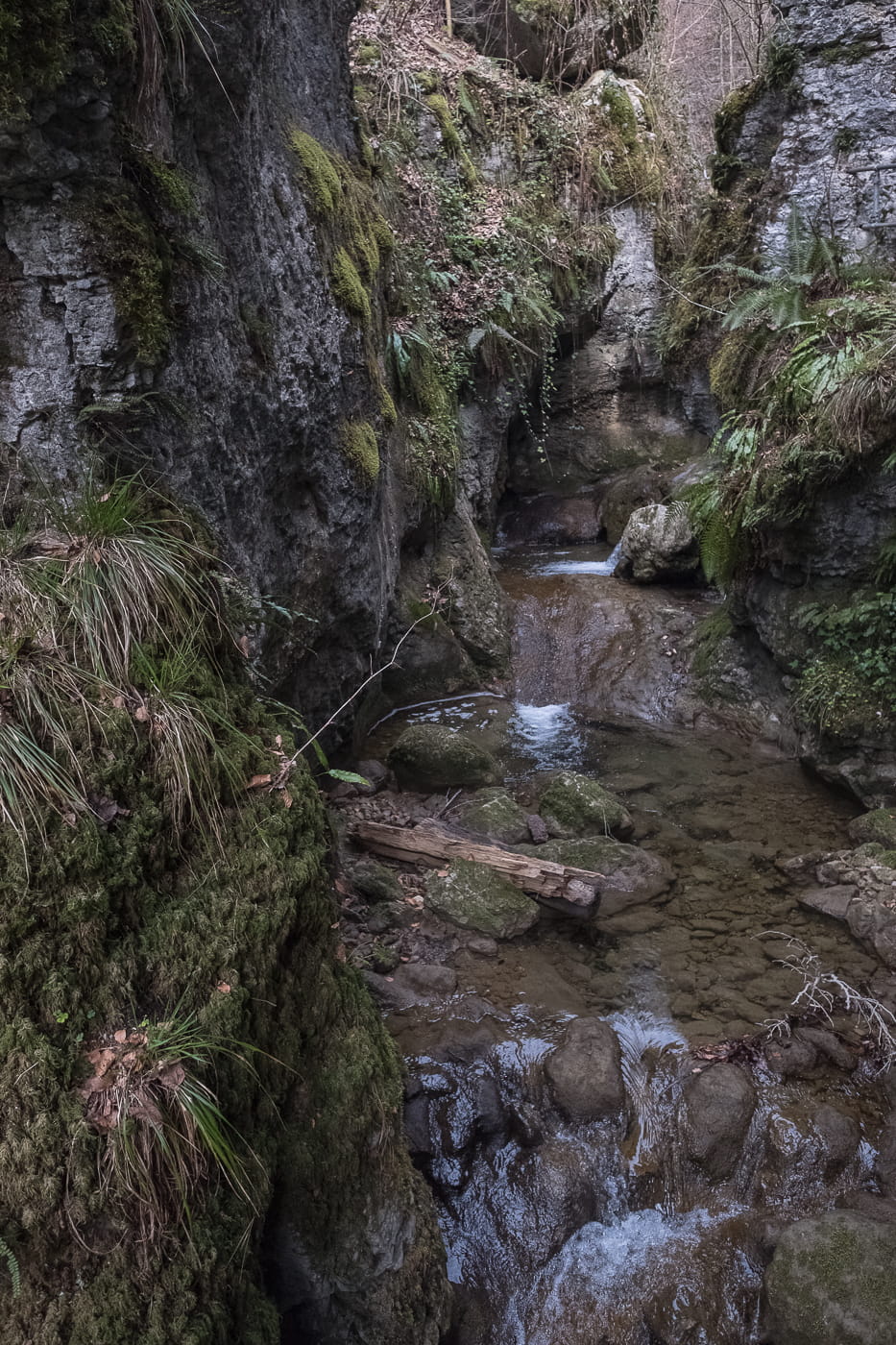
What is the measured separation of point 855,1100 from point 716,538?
4.74 meters

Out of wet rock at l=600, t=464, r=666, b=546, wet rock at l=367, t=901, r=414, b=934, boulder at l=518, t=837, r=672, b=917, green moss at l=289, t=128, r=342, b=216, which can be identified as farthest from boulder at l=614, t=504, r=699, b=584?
wet rock at l=367, t=901, r=414, b=934

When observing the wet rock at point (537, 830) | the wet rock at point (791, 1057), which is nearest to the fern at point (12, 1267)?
the wet rock at point (791, 1057)

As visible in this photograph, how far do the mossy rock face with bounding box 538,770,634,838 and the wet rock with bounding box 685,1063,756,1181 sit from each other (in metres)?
2.10

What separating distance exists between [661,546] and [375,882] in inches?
230

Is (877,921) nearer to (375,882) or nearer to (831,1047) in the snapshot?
(831,1047)

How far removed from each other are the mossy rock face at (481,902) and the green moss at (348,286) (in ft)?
12.0

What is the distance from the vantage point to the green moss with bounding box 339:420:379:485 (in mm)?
5344

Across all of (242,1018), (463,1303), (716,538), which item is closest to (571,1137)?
(463,1303)

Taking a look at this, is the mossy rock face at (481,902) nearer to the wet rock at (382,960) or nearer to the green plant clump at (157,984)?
the wet rock at (382,960)

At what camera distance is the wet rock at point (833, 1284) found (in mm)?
2852

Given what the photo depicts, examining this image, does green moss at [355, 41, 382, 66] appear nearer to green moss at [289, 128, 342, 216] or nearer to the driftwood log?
green moss at [289, 128, 342, 216]

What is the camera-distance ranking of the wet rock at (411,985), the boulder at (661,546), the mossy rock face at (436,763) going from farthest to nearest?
the boulder at (661,546) < the mossy rock face at (436,763) < the wet rock at (411,985)

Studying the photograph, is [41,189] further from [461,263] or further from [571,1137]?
[461,263]

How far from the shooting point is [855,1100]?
12.3 feet
